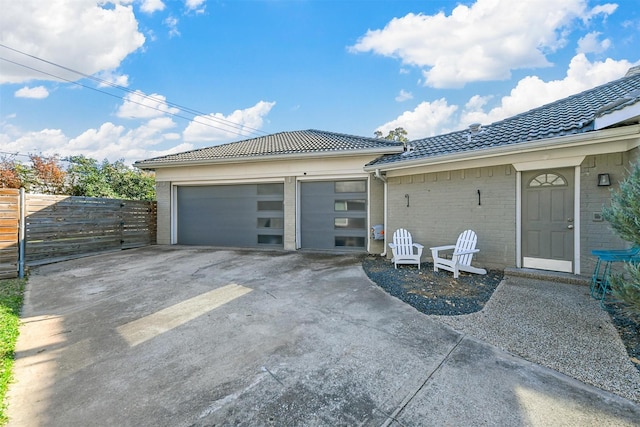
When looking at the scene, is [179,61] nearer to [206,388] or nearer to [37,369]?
[37,369]

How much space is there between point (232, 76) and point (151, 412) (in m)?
15.2

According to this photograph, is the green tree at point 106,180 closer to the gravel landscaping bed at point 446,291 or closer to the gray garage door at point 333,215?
the gray garage door at point 333,215

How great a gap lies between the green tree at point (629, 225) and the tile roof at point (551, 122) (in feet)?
5.67

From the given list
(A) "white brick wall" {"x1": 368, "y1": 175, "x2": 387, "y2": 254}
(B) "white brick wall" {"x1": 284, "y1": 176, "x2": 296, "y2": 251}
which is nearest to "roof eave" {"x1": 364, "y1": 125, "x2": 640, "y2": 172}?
(A) "white brick wall" {"x1": 368, "y1": 175, "x2": 387, "y2": 254}

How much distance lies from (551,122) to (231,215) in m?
9.39

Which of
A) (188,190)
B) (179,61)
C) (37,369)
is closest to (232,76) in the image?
(179,61)

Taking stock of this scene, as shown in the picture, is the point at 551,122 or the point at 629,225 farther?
the point at 551,122

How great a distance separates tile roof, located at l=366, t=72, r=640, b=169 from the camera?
4811mm

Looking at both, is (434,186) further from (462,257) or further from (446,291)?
(446,291)

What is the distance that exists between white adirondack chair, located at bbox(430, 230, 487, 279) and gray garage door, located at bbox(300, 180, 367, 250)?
3071 millimetres

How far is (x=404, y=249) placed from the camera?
6684 mm

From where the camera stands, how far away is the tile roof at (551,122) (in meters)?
4.81

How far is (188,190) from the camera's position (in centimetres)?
1066

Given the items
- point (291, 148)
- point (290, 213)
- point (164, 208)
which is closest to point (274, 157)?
point (291, 148)
